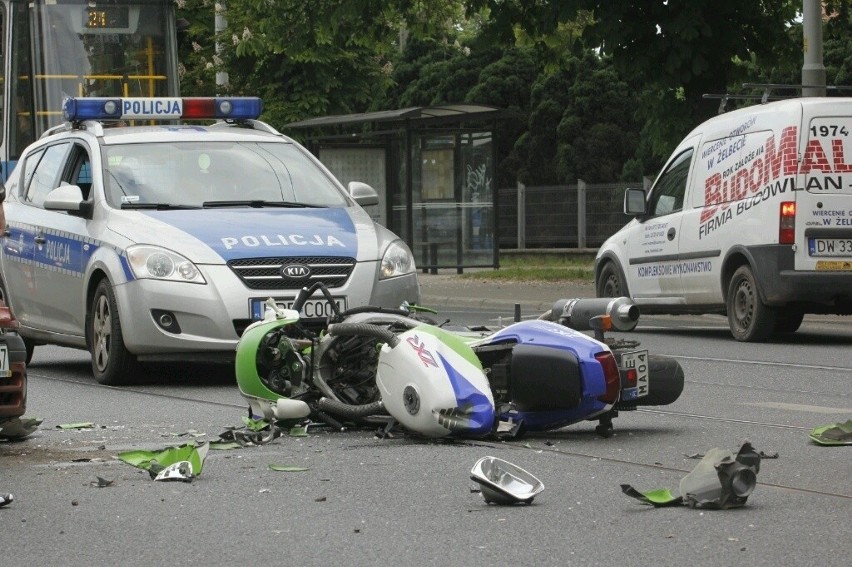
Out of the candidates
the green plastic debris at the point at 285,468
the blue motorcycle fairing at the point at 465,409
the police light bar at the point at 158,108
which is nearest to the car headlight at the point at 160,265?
the police light bar at the point at 158,108

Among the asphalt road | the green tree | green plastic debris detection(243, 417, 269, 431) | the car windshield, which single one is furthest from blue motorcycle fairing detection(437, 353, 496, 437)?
the green tree

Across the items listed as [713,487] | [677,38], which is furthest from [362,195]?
[677,38]

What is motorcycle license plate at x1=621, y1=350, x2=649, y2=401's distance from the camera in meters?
8.73

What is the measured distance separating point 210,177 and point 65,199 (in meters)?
1.05

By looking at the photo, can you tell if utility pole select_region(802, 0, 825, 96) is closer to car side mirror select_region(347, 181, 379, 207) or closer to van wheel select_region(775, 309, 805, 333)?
van wheel select_region(775, 309, 805, 333)

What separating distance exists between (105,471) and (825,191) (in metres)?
8.62

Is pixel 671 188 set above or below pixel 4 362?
above

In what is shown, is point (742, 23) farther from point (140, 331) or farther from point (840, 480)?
point (840, 480)

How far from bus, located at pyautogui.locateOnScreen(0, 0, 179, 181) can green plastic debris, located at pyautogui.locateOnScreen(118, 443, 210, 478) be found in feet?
49.5

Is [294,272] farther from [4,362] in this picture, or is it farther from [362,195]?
[4,362]

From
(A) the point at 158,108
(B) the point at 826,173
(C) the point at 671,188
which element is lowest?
(C) the point at 671,188

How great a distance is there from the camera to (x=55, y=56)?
23.1 m

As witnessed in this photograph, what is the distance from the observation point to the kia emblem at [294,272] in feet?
38.5

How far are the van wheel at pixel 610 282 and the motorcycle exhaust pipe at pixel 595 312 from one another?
29.8ft
